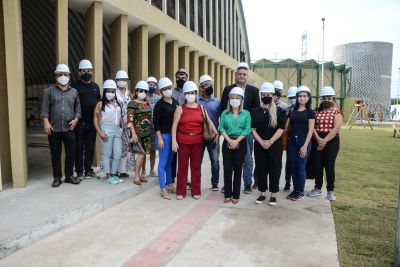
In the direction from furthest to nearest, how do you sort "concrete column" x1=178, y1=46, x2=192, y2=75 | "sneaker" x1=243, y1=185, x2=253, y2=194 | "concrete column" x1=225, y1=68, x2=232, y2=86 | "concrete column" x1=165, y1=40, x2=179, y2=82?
"concrete column" x1=225, y1=68, x2=232, y2=86, "concrete column" x1=178, y1=46, x2=192, y2=75, "concrete column" x1=165, y1=40, x2=179, y2=82, "sneaker" x1=243, y1=185, x2=253, y2=194

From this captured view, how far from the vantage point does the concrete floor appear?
3365mm

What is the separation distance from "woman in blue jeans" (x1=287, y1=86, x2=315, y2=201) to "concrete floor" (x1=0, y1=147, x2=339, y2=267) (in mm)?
363

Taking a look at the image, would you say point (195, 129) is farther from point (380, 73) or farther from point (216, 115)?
point (380, 73)

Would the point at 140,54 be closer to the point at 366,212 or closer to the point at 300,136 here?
the point at 300,136

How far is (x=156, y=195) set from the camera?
571 cm

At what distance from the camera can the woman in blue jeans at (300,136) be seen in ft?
17.5

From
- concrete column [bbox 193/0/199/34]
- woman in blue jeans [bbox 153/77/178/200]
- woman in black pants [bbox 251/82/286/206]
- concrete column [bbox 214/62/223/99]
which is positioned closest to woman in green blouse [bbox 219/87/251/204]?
woman in black pants [bbox 251/82/286/206]

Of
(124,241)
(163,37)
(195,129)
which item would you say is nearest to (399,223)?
(124,241)

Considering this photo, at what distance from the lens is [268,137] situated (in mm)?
5234

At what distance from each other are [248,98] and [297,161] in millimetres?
1297

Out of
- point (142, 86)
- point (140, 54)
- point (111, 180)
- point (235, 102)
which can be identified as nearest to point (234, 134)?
point (235, 102)

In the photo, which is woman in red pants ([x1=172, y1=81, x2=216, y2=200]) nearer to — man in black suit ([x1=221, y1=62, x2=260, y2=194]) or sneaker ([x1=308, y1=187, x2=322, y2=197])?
man in black suit ([x1=221, y1=62, x2=260, y2=194])

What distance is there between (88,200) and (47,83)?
57.7ft

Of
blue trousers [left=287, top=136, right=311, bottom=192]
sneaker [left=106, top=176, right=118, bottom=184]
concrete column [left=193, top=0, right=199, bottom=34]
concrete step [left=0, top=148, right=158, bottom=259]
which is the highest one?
concrete column [left=193, top=0, right=199, bottom=34]
